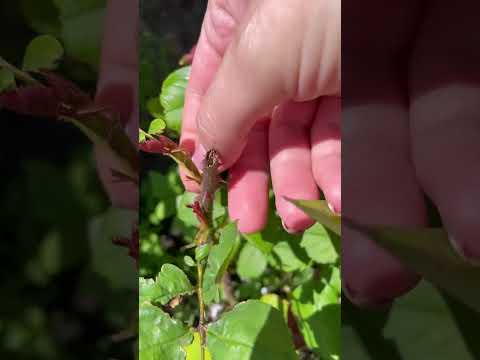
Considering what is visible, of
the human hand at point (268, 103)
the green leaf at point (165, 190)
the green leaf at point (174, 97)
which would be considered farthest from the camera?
the green leaf at point (165, 190)

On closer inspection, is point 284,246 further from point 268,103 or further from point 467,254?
point 467,254

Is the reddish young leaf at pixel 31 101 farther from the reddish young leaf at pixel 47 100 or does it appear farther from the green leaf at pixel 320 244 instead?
the green leaf at pixel 320 244

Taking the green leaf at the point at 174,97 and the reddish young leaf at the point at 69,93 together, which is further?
the green leaf at the point at 174,97

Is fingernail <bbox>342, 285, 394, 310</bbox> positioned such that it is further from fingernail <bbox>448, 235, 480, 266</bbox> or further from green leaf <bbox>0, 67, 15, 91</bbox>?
green leaf <bbox>0, 67, 15, 91</bbox>

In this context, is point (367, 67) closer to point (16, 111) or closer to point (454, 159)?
point (454, 159)

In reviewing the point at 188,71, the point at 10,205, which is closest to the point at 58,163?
the point at 10,205

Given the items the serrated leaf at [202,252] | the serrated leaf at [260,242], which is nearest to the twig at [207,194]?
the serrated leaf at [202,252]

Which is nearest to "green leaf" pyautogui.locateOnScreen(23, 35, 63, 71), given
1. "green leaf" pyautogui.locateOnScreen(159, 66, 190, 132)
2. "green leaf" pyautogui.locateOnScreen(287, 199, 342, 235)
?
"green leaf" pyautogui.locateOnScreen(287, 199, 342, 235)

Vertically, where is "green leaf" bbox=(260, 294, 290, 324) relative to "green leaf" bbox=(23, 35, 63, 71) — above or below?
below
